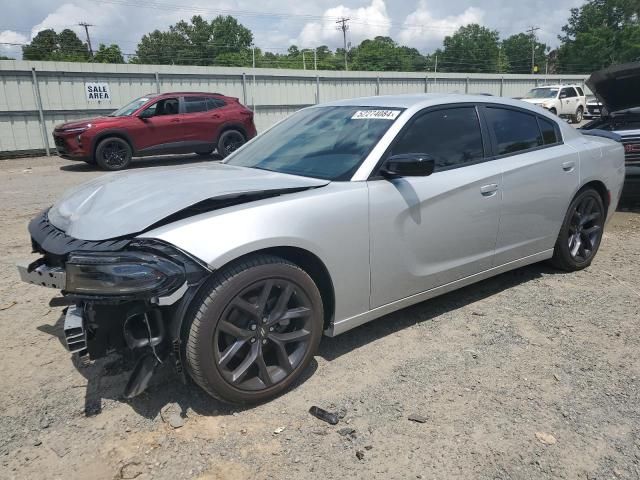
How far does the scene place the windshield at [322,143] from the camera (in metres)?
3.32

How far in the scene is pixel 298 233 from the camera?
2.79 metres

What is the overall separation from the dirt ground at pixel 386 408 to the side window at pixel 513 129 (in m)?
1.26

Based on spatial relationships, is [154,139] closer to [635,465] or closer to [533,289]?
[533,289]

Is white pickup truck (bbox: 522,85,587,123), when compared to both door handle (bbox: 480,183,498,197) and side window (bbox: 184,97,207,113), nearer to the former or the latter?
side window (bbox: 184,97,207,113)

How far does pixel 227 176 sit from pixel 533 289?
2794 mm

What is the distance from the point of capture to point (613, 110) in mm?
7668

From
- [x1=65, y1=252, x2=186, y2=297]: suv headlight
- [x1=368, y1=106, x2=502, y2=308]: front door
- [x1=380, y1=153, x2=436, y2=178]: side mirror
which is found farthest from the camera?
[x1=368, y1=106, x2=502, y2=308]: front door

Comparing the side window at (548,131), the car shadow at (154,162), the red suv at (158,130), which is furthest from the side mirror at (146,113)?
the side window at (548,131)

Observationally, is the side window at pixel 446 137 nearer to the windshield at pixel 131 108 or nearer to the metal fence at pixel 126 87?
the windshield at pixel 131 108

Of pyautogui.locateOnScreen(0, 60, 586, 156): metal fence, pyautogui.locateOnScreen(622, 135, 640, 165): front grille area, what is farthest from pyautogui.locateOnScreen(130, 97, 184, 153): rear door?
pyautogui.locateOnScreen(622, 135, 640, 165): front grille area

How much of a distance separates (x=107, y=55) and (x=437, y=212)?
71.5m

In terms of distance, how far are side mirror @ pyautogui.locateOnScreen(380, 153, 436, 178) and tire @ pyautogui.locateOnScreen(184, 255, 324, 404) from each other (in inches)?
33.7

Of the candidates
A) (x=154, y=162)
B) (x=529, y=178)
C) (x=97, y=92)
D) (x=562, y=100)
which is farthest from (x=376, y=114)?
(x=562, y=100)

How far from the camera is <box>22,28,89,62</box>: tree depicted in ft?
231
